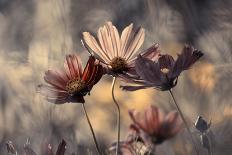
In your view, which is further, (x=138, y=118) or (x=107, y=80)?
(x=107, y=80)

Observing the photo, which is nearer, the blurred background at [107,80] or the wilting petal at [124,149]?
the wilting petal at [124,149]

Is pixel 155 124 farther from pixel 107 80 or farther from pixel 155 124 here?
Result: pixel 107 80

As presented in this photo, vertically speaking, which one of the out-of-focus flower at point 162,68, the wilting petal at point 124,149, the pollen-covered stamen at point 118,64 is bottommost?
the wilting petal at point 124,149

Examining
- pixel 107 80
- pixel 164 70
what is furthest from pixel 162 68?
pixel 107 80

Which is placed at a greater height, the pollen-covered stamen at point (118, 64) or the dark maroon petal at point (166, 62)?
the pollen-covered stamen at point (118, 64)

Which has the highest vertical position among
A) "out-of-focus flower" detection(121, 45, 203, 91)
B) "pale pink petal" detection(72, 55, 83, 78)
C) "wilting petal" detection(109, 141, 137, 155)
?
"pale pink petal" detection(72, 55, 83, 78)

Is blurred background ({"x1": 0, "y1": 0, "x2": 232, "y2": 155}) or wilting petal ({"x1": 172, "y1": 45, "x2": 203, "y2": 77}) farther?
blurred background ({"x1": 0, "y1": 0, "x2": 232, "y2": 155})

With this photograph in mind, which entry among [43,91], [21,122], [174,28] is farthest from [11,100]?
[43,91]
